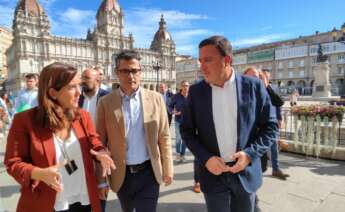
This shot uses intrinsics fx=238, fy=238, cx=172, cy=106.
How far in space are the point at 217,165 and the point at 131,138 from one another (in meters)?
0.79

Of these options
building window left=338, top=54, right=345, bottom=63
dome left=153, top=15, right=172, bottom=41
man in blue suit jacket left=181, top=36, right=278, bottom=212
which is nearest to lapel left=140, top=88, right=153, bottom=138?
man in blue suit jacket left=181, top=36, right=278, bottom=212

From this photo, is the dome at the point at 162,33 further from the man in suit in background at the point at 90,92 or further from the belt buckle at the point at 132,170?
the belt buckle at the point at 132,170

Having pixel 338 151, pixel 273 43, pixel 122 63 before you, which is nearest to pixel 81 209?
pixel 122 63

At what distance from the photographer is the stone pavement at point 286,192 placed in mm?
3250

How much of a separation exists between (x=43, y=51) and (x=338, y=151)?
65.0m

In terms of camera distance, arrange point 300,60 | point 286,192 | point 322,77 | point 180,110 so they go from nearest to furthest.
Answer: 1. point 286,192
2. point 180,110
3. point 322,77
4. point 300,60

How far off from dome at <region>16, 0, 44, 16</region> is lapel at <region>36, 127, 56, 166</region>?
71799 millimetres

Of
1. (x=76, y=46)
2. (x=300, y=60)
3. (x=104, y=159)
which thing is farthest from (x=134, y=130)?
(x=76, y=46)

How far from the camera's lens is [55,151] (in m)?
1.54

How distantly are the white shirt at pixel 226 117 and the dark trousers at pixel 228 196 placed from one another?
0.16 m

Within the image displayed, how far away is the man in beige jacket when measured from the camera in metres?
2.05

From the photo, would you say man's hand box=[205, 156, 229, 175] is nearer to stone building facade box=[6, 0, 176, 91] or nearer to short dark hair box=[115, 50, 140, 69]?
short dark hair box=[115, 50, 140, 69]

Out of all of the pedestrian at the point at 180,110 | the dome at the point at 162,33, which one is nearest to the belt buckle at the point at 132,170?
the pedestrian at the point at 180,110

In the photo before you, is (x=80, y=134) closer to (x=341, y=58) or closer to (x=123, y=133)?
(x=123, y=133)
